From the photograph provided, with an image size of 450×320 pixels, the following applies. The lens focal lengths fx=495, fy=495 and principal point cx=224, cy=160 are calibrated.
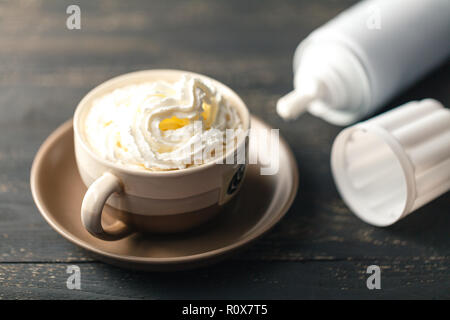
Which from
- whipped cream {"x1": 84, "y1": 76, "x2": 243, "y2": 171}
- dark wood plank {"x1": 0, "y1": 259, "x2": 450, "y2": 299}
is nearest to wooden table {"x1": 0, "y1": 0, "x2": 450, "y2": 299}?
dark wood plank {"x1": 0, "y1": 259, "x2": 450, "y2": 299}

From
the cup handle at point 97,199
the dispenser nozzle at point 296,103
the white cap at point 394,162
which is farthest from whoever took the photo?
the dispenser nozzle at point 296,103

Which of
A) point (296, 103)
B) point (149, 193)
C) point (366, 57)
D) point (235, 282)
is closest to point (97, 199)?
point (149, 193)

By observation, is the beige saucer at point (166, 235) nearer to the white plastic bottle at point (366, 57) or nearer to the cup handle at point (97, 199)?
the cup handle at point (97, 199)

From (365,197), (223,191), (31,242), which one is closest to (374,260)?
(365,197)

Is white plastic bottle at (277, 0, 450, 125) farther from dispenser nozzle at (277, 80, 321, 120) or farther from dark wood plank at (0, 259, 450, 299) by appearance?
dark wood plank at (0, 259, 450, 299)

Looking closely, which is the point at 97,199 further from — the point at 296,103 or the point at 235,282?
the point at 296,103

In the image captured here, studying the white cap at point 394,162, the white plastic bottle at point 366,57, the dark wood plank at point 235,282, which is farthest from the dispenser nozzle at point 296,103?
the dark wood plank at point 235,282
